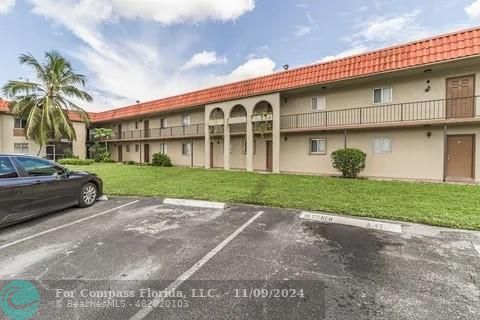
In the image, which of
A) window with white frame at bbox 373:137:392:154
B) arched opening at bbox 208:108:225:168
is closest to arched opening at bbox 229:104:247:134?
arched opening at bbox 208:108:225:168

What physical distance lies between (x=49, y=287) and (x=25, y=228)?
307 cm

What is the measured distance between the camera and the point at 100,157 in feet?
84.1

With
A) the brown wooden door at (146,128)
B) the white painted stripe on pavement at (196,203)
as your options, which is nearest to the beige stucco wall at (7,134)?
the brown wooden door at (146,128)

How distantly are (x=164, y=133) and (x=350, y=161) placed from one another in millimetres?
16277

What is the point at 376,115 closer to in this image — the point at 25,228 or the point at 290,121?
the point at 290,121

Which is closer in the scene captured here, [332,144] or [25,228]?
[25,228]

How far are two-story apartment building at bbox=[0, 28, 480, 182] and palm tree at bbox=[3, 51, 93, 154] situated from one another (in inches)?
398

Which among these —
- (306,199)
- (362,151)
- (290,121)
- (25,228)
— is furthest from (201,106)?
(25,228)

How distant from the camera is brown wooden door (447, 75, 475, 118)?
34.2 ft

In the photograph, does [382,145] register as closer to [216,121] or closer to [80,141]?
[216,121]

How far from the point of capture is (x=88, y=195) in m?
6.80

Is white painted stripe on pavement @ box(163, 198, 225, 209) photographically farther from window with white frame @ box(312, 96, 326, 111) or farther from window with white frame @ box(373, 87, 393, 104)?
window with white frame @ box(373, 87, 393, 104)

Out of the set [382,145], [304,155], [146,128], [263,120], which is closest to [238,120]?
[263,120]

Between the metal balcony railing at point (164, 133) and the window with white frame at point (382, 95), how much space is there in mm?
12003
